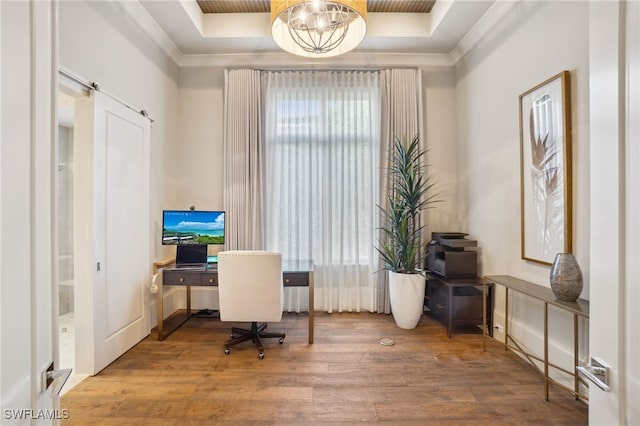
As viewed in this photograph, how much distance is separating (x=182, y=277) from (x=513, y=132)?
3.60 m

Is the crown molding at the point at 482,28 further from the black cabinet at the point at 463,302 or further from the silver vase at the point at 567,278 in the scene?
the black cabinet at the point at 463,302

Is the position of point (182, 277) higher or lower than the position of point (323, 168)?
lower

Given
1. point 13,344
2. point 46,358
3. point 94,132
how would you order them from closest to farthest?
point 13,344, point 46,358, point 94,132

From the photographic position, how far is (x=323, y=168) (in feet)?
12.0

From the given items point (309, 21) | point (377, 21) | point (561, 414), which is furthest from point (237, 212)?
point (561, 414)

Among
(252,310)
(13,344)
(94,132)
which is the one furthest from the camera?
(252,310)

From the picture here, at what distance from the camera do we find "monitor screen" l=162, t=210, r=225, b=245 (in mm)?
3084

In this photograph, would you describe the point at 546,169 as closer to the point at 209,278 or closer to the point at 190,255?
the point at 209,278

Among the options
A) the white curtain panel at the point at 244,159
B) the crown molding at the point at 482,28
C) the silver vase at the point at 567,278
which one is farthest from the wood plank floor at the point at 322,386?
the crown molding at the point at 482,28

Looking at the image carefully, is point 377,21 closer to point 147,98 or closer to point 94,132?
point 147,98

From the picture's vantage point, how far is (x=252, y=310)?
2.61 m

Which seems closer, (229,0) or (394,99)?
(229,0)

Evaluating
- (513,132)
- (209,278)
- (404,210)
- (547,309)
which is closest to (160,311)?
(209,278)

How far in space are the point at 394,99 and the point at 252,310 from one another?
9.94ft
